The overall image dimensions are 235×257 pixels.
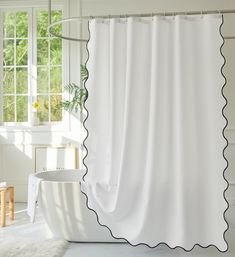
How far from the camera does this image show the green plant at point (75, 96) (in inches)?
213

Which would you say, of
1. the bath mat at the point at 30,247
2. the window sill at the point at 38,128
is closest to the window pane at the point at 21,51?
the window sill at the point at 38,128

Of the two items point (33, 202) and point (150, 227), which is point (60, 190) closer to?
point (33, 202)

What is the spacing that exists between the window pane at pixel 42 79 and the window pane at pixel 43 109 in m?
0.11

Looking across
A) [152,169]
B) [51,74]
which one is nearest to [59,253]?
[152,169]

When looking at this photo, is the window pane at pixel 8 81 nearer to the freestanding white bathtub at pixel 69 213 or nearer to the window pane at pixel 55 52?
the window pane at pixel 55 52

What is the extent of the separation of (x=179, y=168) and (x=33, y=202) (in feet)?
5.32

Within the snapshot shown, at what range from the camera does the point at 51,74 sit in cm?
578

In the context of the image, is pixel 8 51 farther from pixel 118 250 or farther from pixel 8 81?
pixel 118 250

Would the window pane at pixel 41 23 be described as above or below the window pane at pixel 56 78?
above

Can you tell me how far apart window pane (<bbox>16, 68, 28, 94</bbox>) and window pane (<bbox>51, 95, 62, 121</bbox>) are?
42 cm

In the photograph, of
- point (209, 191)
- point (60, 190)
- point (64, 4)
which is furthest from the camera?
point (64, 4)

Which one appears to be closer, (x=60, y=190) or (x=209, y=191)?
(x=209, y=191)

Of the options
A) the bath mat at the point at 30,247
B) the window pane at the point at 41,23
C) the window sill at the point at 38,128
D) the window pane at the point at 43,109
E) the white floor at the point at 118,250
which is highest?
the window pane at the point at 41,23

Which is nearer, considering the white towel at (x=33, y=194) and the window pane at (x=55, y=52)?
the white towel at (x=33, y=194)
